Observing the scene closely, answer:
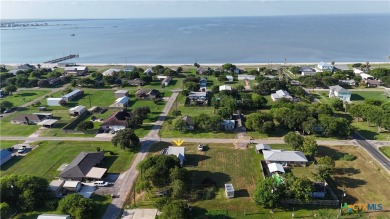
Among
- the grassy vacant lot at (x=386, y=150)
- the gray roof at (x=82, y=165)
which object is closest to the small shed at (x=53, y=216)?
the gray roof at (x=82, y=165)

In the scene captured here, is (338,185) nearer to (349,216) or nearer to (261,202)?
(349,216)

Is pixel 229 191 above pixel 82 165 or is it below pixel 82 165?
below

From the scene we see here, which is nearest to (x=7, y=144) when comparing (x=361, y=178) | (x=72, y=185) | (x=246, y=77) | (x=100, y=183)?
(x=72, y=185)

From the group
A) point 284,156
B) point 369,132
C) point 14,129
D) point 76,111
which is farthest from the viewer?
point 76,111

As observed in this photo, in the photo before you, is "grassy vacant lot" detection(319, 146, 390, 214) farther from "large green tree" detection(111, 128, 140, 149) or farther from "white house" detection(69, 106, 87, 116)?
"white house" detection(69, 106, 87, 116)

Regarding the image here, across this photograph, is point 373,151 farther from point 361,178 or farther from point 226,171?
point 226,171

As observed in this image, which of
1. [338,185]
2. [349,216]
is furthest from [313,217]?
[338,185]

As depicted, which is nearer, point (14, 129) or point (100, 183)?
point (100, 183)
